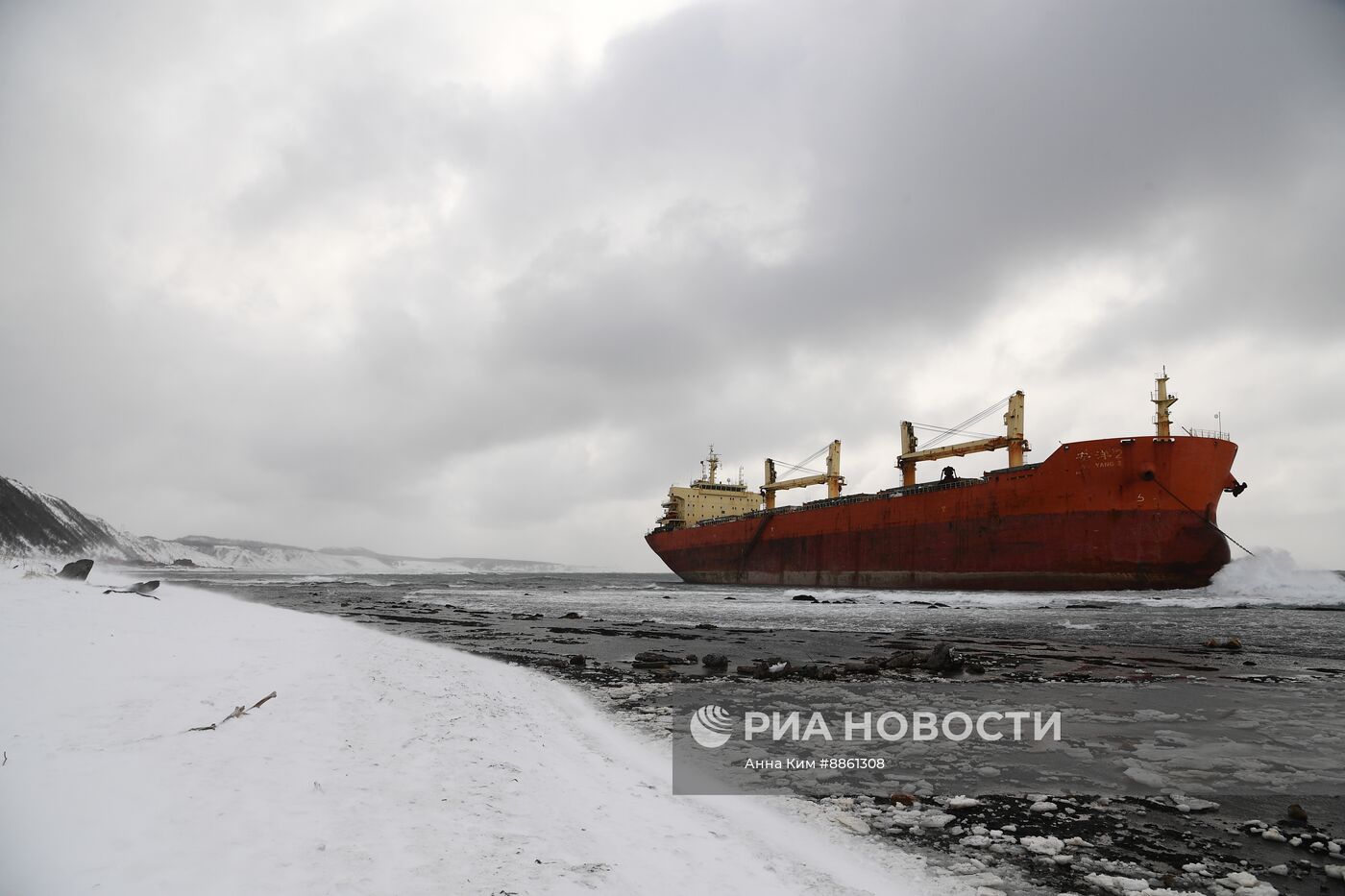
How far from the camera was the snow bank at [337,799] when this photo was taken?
2.75 metres

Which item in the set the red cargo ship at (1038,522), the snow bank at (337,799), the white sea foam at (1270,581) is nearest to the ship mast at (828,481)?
the red cargo ship at (1038,522)

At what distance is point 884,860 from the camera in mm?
3604

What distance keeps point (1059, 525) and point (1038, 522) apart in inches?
31.3

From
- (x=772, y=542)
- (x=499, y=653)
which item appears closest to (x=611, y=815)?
(x=499, y=653)

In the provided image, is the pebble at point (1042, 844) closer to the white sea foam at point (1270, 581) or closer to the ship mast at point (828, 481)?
the white sea foam at point (1270, 581)

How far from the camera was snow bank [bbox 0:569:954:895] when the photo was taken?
275 centimetres

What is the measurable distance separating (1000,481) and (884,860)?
27.7 meters

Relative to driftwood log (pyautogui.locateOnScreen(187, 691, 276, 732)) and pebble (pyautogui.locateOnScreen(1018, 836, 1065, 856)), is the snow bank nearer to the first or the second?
driftwood log (pyautogui.locateOnScreen(187, 691, 276, 732))

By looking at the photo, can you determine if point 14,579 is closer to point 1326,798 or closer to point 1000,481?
point 1326,798

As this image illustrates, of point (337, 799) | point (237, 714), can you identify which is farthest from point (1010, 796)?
point (237, 714)

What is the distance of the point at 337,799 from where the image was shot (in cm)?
357

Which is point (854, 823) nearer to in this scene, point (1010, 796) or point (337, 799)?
point (1010, 796)

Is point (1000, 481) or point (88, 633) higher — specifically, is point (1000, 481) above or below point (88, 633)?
above

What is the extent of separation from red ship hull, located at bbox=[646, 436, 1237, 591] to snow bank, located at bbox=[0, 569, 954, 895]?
25.4 meters
